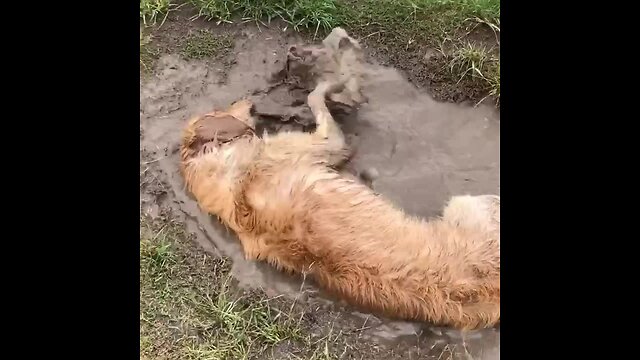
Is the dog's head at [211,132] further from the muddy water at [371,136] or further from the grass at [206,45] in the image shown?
the grass at [206,45]

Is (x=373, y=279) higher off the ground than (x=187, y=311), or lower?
higher

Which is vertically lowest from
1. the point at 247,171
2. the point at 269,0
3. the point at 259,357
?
the point at 259,357

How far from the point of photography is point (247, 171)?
154 inches

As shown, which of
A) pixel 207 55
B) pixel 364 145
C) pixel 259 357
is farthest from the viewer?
pixel 207 55

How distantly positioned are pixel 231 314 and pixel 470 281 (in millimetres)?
1400

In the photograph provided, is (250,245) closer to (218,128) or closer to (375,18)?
(218,128)

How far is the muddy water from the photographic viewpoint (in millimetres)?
4160

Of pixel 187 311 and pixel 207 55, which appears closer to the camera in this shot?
pixel 187 311

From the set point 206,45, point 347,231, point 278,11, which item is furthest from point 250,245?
point 278,11

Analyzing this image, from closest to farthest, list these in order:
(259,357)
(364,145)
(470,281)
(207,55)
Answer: (470,281), (259,357), (364,145), (207,55)

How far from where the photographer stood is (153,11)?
187 inches

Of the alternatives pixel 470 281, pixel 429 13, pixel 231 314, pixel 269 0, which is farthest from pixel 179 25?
pixel 470 281

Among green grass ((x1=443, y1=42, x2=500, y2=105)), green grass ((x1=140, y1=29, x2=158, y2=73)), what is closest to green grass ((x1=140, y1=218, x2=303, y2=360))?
green grass ((x1=140, y1=29, x2=158, y2=73))

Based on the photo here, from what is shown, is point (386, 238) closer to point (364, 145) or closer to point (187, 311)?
point (364, 145)
